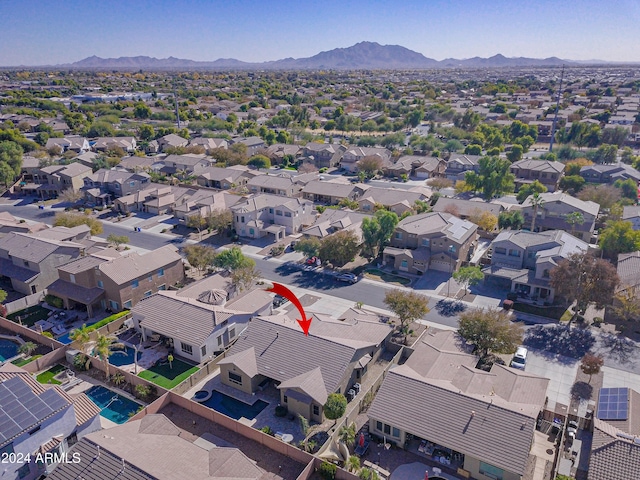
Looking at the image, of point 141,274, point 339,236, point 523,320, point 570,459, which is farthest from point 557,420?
point 141,274

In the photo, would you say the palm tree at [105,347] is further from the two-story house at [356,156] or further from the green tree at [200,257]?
the two-story house at [356,156]

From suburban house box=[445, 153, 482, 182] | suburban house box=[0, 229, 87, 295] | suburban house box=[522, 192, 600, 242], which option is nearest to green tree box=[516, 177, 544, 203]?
suburban house box=[522, 192, 600, 242]

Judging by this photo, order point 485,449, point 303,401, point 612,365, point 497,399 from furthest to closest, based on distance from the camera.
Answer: point 612,365 < point 303,401 < point 497,399 < point 485,449

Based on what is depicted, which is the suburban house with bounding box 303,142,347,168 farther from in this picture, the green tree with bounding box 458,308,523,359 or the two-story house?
the green tree with bounding box 458,308,523,359

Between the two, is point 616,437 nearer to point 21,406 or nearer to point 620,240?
point 21,406

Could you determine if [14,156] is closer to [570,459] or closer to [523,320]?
[523,320]

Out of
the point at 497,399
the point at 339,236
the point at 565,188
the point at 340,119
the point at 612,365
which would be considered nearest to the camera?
the point at 497,399

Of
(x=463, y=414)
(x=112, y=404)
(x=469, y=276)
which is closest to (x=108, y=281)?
(x=112, y=404)

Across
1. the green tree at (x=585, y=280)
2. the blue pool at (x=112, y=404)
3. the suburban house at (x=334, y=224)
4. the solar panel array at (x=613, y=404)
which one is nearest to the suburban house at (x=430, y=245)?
the suburban house at (x=334, y=224)

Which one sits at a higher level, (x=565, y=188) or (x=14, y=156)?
(x=14, y=156)
